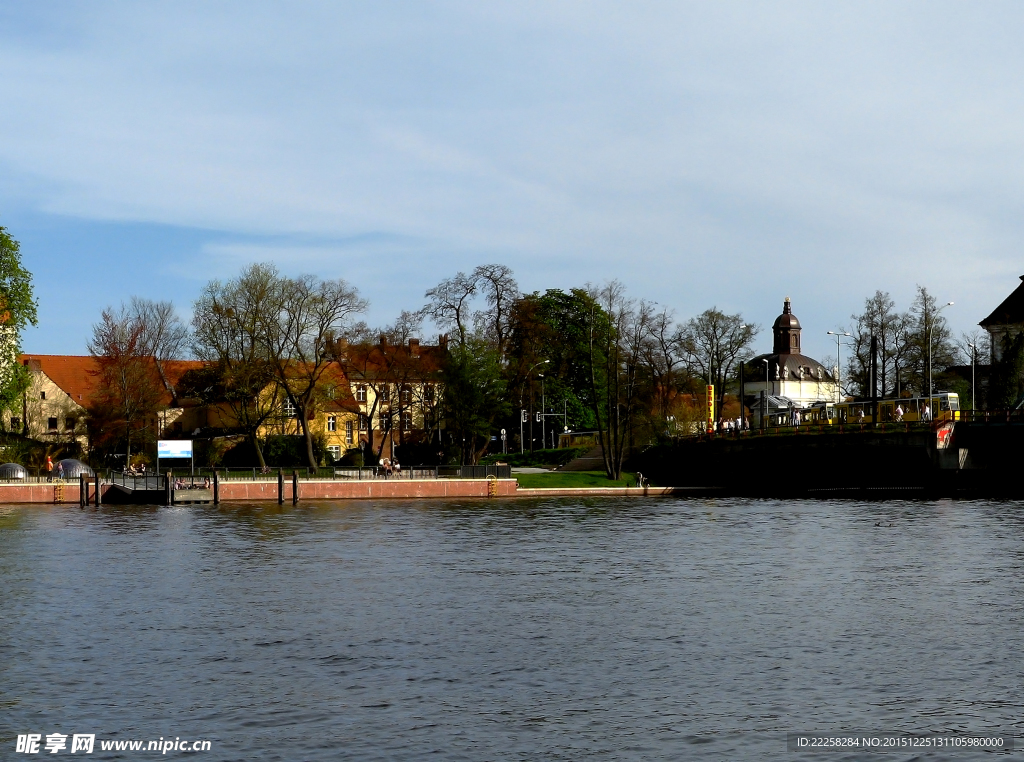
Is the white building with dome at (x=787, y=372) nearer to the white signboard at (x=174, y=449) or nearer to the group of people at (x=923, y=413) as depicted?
the group of people at (x=923, y=413)

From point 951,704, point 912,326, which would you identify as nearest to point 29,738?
point 951,704

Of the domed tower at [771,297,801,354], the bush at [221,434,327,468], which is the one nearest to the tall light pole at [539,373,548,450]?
the bush at [221,434,327,468]

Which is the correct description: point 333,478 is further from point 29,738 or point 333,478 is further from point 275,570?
point 29,738

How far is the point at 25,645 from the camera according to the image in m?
25.6

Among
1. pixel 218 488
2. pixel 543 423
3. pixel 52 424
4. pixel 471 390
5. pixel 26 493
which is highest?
pixel 471 390

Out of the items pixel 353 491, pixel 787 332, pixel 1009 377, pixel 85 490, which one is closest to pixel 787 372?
pixel 787 332

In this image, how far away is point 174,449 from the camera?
8019 cm

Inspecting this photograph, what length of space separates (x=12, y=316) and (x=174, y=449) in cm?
1301

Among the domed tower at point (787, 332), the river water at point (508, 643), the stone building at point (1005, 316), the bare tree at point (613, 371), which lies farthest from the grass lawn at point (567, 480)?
the domed tower at point (787, 332)

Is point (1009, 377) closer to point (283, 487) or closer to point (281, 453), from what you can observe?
point (281, 453)

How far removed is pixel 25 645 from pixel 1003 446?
71.1m

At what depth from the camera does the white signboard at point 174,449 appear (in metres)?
79.6

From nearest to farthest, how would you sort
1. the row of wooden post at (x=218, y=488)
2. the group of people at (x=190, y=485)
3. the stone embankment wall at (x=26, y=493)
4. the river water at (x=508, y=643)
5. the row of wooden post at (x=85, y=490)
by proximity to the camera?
the river water at (x=508, y=643)
the row of wooden post at (x=85, y=490)
the row of wooden post at (x=218, y=488)
the group of people at (x=190, y=485)
the stone embankment wall at (x=26, y=493)

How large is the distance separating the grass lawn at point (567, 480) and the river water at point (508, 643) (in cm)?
3737
